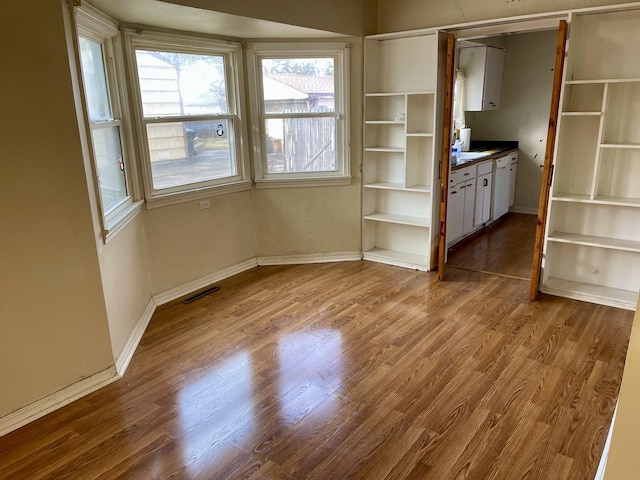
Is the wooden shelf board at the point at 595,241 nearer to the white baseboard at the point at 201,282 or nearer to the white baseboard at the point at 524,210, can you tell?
the white baseboard at the point at 201,282

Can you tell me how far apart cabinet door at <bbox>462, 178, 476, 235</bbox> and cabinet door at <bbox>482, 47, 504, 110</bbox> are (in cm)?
126

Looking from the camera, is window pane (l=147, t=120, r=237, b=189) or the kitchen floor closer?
window pane (l=147, t=120, r=237, b=189)

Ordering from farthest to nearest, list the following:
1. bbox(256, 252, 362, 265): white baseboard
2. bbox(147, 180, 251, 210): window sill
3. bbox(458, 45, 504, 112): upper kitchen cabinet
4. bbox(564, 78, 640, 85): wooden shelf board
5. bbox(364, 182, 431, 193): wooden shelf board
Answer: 1. bbox(458, 45, 504, 112): upper kitchen cabinet
2. bbox(256, 252, 362, 265): white baseboard
3. bbox(364, 182, 431, 193): wooden shelf board
4. bbox(147, 180, 251, 210): window sill
5. bbox(564, 78, 640, 85): wooden shelf board

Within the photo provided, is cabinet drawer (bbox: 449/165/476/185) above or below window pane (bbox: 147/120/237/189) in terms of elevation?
below

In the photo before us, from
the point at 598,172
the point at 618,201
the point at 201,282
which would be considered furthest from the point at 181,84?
the point at 618,201

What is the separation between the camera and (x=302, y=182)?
467cm

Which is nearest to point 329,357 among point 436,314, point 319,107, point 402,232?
point 436,314

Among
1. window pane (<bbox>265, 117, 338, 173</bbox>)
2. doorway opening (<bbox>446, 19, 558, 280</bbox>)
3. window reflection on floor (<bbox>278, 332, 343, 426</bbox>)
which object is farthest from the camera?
doorway opening (<bbox>446, 19, 558, 280</bbox>)

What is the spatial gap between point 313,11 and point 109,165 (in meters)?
2.06

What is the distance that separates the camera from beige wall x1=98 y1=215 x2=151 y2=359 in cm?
284

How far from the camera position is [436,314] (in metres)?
3.66

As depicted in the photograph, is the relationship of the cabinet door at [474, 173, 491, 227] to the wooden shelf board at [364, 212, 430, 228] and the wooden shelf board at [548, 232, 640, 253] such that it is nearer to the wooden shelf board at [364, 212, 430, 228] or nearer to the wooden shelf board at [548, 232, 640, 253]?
the wooden shelf board at [364, 212, 430, 228]

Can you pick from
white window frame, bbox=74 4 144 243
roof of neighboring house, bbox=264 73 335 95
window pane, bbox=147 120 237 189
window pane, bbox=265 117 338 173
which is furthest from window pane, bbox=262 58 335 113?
white window frame, bbox=74 4 144 243

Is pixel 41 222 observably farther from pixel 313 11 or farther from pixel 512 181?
pixel 512 181
